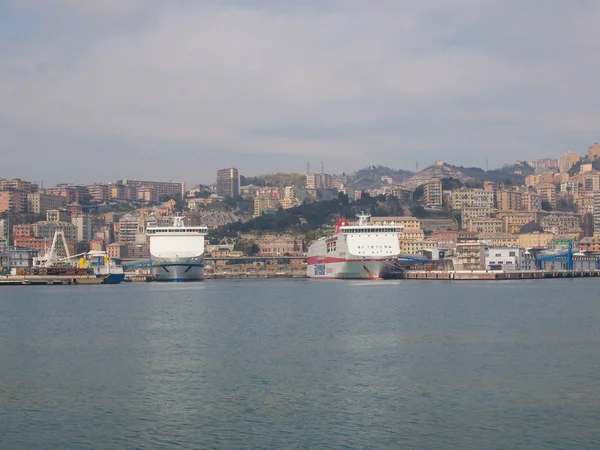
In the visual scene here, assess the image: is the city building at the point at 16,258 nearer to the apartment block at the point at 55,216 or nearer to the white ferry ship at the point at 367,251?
the white ferry ship at the point at 367,251

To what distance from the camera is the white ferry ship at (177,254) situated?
300 feet

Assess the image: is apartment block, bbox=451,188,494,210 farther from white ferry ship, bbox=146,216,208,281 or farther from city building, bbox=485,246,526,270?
white ferry ship, bbox=146,216,208,281

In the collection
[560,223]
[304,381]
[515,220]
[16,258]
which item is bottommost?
[304,381]

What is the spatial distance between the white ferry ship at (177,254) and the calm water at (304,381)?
164 feet

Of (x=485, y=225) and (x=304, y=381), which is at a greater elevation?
(x=485, y=225)

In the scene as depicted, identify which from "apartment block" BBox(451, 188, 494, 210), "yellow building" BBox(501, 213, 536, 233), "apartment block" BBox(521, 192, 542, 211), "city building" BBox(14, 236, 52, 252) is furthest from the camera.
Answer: "apartment block" BBox(521, 192, 542, 211)

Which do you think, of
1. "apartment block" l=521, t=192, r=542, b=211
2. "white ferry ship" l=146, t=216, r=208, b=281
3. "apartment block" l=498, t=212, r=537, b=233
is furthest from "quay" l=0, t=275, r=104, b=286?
"apartment block" l=521, t=192, r=542, b=211

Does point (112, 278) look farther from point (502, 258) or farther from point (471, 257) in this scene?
point (502, 258)

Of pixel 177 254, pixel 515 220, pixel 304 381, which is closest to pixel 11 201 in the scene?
pixel 515 220

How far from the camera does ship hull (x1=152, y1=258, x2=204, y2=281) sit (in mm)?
91250

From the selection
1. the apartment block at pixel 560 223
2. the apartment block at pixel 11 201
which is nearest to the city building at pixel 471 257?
the apartment block at pixel 560 223

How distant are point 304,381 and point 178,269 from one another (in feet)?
230

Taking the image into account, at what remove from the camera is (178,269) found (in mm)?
91750

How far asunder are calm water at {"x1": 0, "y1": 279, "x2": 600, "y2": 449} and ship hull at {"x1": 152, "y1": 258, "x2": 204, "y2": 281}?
49.8 metres
